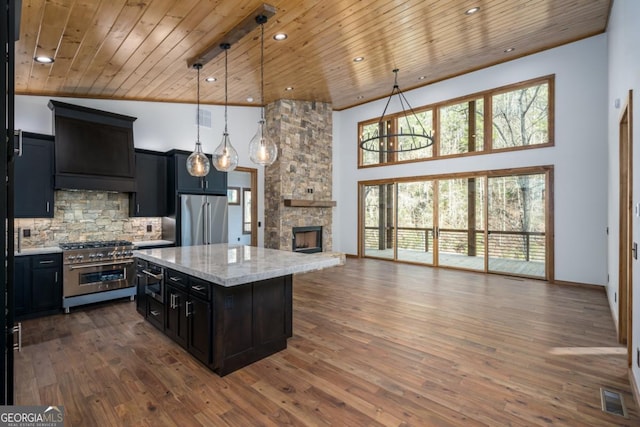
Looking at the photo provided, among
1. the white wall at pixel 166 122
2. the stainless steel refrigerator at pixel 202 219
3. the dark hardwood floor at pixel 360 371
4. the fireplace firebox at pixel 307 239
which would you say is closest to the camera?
the dark hardwood floor at pixel 360 371

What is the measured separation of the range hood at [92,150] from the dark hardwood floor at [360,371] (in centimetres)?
180

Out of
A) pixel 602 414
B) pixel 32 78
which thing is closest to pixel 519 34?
pixel 602 414

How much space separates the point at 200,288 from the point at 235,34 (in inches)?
117

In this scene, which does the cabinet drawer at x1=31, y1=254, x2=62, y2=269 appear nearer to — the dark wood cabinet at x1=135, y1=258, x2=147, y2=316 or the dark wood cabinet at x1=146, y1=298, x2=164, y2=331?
the dark wood cabinet at x1=135, y1=258, x2=147, y2=316

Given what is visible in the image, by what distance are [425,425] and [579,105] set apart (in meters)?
5.94

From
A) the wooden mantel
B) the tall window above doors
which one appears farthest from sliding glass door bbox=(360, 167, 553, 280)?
the wooden mantel

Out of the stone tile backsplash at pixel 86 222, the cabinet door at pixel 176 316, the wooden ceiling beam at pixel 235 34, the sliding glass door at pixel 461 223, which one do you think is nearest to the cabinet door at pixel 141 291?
the cabinet door at pixel 176 316

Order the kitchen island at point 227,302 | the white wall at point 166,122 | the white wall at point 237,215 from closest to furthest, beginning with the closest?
the kitchen island at point 227,302
the white wall at point 166,122
the white wall at point 237,215

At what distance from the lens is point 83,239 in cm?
495

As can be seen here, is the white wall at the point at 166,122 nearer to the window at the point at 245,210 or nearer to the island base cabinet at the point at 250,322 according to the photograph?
the window at the point at 245,210

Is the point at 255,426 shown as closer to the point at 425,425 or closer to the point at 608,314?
the point at 425,425

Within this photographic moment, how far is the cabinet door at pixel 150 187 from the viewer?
5.27 meters

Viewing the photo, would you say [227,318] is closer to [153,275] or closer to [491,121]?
[153,275]

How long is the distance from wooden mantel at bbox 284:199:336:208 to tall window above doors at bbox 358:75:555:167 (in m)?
1.97
